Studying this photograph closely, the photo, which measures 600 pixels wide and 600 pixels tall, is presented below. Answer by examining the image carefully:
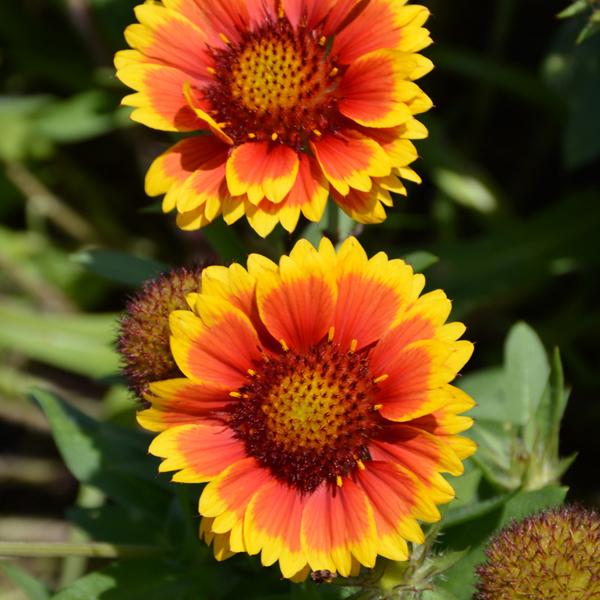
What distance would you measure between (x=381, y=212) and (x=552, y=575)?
0.70 meters

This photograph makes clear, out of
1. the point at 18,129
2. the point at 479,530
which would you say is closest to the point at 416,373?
the point at 479,530

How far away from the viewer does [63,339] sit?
321cm

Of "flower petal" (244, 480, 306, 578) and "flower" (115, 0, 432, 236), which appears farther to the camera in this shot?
"flower" (115, 0, 432, 236)

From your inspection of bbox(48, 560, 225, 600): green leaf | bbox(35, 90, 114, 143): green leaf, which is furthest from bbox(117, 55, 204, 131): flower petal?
bbox(35, 90, 114, 143): green leaf

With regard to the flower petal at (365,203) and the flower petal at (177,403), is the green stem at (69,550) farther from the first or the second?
the flower petal at (365,203)

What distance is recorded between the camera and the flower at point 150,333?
179 centimetres

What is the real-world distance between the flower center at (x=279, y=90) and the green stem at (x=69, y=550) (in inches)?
34.1

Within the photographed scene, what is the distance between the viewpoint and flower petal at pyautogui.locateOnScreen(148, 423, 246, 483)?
1.66m

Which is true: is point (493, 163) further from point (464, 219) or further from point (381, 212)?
point (381, 212)

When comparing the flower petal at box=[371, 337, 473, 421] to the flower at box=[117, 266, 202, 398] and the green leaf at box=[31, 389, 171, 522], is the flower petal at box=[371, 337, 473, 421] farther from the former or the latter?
the green leaf at box=[31, 389, 171, 522]

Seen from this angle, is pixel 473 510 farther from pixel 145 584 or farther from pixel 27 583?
pixel 27 583

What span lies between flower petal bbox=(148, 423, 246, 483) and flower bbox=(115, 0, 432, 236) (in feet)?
1.21

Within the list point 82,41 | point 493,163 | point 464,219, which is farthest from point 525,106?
point 82,41

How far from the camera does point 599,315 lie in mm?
3043
